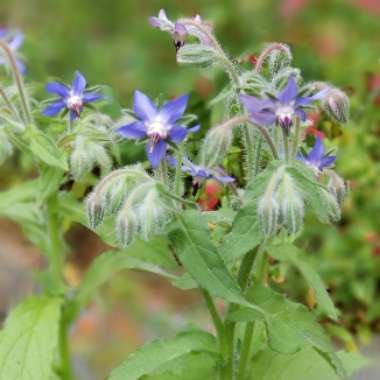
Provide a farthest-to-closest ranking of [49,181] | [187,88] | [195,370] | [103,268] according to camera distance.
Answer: [187,88] → [103,268] → [49,181] → [195,370]

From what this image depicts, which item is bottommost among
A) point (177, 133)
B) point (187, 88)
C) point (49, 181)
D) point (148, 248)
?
point (187, 88)

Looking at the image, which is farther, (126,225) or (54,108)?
(54,108)

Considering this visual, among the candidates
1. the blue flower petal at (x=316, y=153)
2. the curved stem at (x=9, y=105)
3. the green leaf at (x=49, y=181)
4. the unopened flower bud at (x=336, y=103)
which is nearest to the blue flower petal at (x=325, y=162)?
the blue flower petal at (x=316, y=153)

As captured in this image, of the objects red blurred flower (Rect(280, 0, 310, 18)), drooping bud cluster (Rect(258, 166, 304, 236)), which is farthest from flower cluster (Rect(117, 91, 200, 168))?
red blurred flower (Rect(280, 0, 310, 18))

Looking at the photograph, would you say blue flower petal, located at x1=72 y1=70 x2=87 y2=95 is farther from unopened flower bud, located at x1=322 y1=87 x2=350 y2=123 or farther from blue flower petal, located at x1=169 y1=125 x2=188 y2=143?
unopened flower bud, located at x1=322 y1=87 x2=350 y2=123

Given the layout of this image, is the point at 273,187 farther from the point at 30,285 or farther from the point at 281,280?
the point at 30,285

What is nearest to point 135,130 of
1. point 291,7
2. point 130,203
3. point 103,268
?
point 130,203

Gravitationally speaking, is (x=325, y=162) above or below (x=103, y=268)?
above

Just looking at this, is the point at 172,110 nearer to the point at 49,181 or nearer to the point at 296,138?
the point at 296,138
